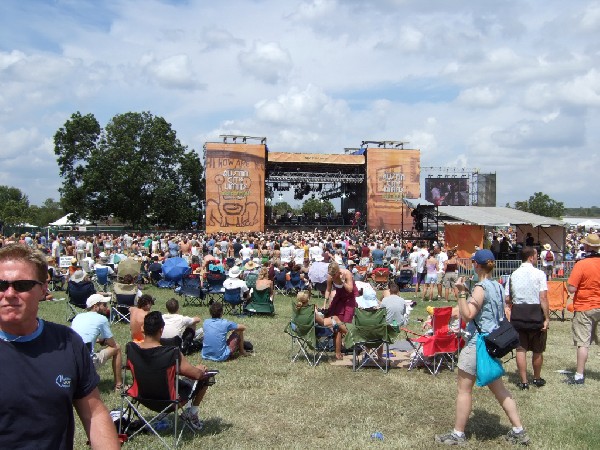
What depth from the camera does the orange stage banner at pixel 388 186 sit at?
38.0 metres

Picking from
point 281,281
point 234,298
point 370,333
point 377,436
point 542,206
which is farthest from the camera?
point 542,206

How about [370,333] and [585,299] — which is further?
[370,333]

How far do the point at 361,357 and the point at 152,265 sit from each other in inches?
Result: 319

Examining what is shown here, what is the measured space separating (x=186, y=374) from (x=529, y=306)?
3576 mm

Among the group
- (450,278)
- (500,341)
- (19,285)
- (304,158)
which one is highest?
(304,158)

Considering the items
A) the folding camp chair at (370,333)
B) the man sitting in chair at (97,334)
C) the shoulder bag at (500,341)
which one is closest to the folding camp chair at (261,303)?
the folding camp chair at (370,333)

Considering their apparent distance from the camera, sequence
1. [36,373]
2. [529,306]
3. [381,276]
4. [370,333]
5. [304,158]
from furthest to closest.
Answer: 1. [304,158]
2. [381,276]
3. [370,333]
4. [529,306]
5. [36,373]

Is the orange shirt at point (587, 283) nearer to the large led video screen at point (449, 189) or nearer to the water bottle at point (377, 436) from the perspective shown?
the water bottle at point (377, 436)

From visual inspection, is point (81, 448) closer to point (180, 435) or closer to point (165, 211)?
point (180, 435)

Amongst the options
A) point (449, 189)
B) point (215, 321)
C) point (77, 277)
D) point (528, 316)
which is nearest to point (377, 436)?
point (528, 316)

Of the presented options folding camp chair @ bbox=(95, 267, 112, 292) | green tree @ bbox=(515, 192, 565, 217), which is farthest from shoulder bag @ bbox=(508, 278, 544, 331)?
green tree @ bbox=(515, 192, 565, 217)

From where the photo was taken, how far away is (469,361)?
4.19 meters

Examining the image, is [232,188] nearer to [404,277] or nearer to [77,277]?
[404,277]

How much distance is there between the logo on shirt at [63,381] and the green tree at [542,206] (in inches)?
2529
